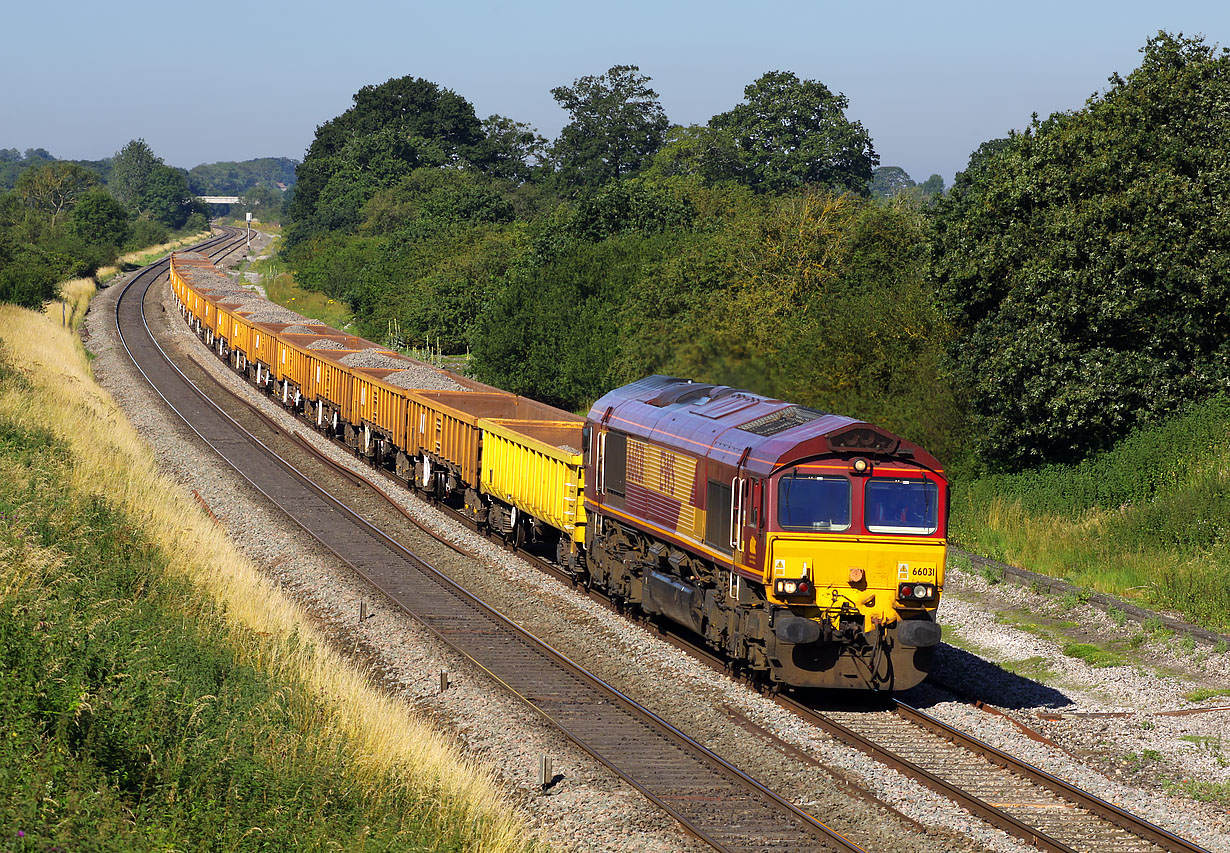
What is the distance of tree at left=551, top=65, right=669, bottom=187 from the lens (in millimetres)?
123938

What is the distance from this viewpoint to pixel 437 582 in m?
23.2

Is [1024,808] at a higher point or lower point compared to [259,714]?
lower

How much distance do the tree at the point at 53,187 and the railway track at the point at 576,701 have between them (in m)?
119

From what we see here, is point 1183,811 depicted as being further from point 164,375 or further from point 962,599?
point 164,375

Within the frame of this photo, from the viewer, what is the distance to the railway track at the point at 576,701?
12547 millimetres

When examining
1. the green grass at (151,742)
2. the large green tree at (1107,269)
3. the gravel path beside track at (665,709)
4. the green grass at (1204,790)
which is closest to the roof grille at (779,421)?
the gravel path beside track at (665,709)

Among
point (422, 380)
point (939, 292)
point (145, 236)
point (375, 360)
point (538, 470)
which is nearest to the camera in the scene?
point (538, 470)

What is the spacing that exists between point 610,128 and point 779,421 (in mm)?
112070

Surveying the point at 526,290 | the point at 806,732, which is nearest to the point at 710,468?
the point at 806,732

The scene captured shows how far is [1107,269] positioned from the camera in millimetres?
26906

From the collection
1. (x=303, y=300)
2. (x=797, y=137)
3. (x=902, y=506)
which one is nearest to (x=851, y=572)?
(x=902, y=506)

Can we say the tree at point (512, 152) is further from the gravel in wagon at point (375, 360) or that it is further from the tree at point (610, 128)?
the gravel in wagon at point (375, 360)

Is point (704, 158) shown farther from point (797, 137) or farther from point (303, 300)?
point (303, 300)

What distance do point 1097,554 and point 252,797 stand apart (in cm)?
1844
